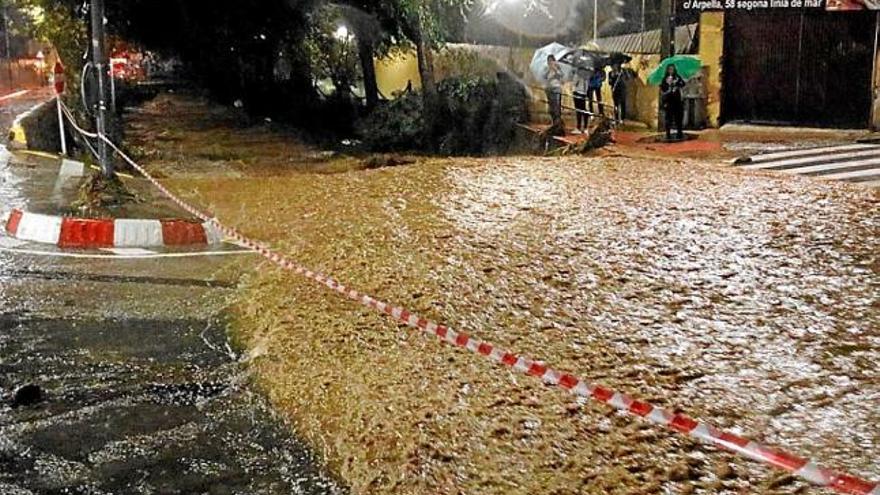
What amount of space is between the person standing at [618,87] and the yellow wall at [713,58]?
3195 millimetres

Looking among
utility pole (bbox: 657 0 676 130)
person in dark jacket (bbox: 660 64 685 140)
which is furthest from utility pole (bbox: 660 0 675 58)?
person in dark jacket (bbox: 660 64 685 140)

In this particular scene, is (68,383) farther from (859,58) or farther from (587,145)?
(859,58)

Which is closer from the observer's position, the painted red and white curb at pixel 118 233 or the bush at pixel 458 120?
the painted red and white curb at pixel 118 233

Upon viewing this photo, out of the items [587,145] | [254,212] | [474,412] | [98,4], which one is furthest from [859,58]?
[474,412]

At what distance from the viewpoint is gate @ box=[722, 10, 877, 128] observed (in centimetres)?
1867

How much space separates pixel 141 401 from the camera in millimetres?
5680

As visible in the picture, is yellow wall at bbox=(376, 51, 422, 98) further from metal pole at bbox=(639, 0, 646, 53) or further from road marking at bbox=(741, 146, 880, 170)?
road marking at bbox=(741, 146, 880, 170)

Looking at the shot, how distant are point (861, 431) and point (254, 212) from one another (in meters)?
8.83

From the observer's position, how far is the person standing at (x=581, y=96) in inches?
816

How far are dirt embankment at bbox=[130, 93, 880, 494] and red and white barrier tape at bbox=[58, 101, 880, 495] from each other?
0.36 ft

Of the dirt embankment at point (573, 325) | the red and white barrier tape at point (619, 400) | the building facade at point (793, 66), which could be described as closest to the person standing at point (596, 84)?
the building facade at point (793, 66)

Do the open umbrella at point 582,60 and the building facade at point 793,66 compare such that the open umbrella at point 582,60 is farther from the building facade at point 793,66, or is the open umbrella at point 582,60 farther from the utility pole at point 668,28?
the utility pole at point 668,28

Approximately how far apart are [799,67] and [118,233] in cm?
1512

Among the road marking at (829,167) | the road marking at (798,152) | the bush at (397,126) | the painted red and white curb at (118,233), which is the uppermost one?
the bush at (397,126)
